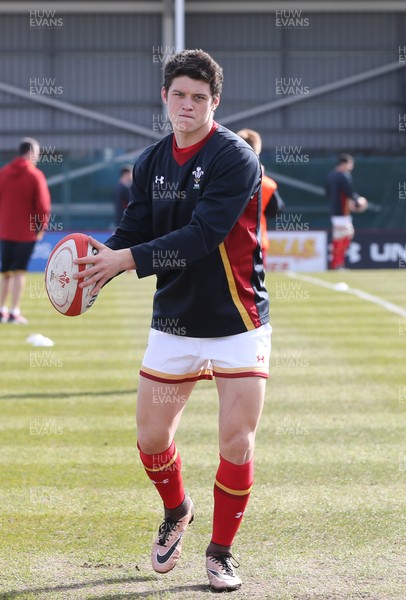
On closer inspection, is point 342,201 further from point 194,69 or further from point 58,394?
point 194,69

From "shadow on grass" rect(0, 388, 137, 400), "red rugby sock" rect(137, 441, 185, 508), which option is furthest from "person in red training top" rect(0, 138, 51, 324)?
"red rugby sock" rect(137, 441, 185, 508)

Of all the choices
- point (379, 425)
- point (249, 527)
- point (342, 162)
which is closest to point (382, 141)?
point (342, 162)

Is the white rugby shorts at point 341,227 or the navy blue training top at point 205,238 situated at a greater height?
the navy blue training top at point 205,238

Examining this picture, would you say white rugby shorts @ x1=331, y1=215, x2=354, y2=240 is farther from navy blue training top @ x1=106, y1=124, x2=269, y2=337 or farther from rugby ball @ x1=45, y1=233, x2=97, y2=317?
rugby ball @ x1=45, y1=233, x2=97, y2=317

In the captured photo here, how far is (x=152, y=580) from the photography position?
15.4 feet

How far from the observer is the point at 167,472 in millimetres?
4816

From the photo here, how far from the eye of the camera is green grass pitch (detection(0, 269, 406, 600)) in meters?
4.70

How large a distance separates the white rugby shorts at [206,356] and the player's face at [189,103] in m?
0.88

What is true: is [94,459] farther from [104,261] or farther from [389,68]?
[389,68]

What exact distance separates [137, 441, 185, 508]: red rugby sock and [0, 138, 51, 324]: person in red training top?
930 centimetres

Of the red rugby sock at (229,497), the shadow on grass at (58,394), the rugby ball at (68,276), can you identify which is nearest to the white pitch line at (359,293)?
the shadow on grass at (58,394)

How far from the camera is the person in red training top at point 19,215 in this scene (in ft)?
45.6

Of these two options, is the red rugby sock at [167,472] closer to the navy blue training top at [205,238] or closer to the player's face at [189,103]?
the navy blue training top at [205,238]

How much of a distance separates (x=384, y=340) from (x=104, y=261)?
341 inches
